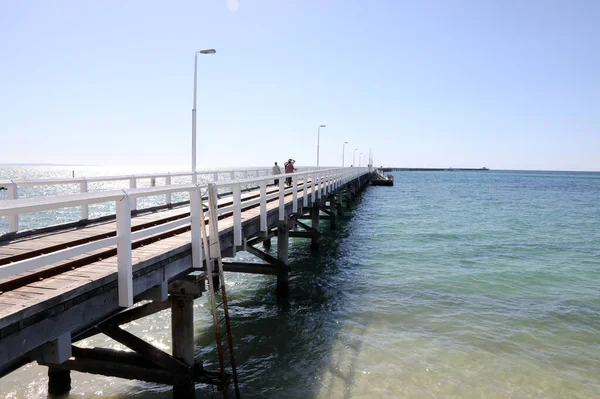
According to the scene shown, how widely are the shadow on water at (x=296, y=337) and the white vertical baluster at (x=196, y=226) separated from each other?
233cm

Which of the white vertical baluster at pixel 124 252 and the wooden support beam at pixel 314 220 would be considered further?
the wooden support beam at pixel 314 220

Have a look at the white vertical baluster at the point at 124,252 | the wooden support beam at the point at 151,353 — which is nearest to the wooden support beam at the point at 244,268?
the wooden support beam at the point at 151,353

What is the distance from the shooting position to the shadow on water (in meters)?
6.84

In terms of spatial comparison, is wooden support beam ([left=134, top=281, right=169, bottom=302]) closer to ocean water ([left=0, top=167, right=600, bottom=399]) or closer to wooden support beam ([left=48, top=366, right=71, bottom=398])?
ocean water ([left=0, top=167, right=600, bottom=399])

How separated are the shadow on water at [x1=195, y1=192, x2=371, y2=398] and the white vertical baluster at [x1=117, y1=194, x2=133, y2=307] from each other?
3154 mm

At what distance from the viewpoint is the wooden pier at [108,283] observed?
331 cm

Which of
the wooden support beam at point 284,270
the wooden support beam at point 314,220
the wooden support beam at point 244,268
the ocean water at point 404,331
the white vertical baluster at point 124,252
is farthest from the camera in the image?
the wooden support beam at point 314,220

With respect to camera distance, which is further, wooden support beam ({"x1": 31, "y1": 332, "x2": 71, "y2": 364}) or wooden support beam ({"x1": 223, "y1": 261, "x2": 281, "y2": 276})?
wooden support beam ({"x1": 223, "y1": 261, "x2": 281, "y2": 276})

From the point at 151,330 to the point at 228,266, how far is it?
207 centimetres

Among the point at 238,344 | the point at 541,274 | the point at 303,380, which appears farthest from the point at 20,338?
the point at 541,274

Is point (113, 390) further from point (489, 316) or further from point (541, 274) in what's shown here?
point (541, 274)

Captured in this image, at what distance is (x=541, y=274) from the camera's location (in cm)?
1412

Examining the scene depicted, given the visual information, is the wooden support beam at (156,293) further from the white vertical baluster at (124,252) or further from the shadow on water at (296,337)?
the shadow on water at (296,337)

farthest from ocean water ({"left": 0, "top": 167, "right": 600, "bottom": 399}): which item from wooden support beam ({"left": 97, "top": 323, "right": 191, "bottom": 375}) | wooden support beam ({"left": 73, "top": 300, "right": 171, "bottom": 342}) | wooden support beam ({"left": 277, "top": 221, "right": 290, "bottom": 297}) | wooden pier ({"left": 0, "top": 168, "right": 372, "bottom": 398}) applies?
wooden support beam ({"left": 73, "top": 300, "right": 171, "bottom": 342})
